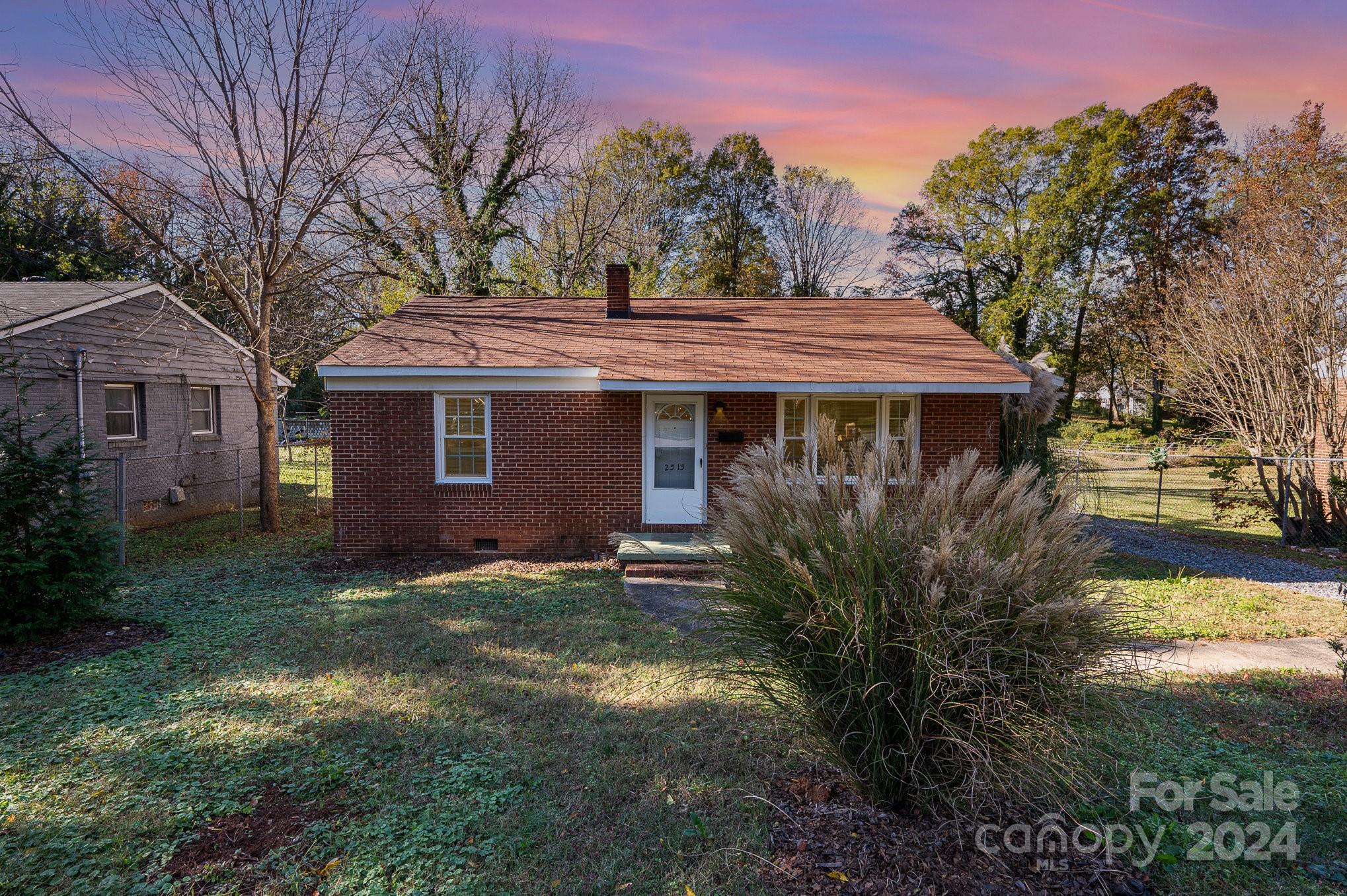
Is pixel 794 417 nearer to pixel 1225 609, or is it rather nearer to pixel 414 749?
pixel 1225 609

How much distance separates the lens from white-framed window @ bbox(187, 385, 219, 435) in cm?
1394

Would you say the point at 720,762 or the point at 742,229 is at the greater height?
the point at 742,229

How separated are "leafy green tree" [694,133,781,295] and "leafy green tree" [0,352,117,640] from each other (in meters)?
26.1

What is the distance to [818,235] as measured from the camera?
1244 inches

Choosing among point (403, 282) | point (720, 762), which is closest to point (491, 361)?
point (720, 762)

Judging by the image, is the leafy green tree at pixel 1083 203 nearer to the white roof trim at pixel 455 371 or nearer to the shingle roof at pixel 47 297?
the white roof trim at pixel 455 371

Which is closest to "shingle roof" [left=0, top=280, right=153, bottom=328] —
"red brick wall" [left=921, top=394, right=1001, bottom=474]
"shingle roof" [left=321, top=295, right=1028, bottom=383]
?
"shingle roof" [left=321, top=295, right=1028, bottom=383]

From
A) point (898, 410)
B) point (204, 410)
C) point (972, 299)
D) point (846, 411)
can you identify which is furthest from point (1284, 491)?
point (204, 410)

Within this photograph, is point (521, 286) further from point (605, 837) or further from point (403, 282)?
point (605, 837)

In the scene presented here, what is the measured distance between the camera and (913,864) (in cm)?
258

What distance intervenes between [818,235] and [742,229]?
3.87 metres

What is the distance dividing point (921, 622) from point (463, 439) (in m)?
8.49

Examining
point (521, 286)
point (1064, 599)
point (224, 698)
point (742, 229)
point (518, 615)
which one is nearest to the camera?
point (1064, 599)

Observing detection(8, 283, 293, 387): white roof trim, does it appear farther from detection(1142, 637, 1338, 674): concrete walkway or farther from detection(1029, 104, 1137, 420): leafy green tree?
detection(1029, 104, 1137, 420): leafy green tree
